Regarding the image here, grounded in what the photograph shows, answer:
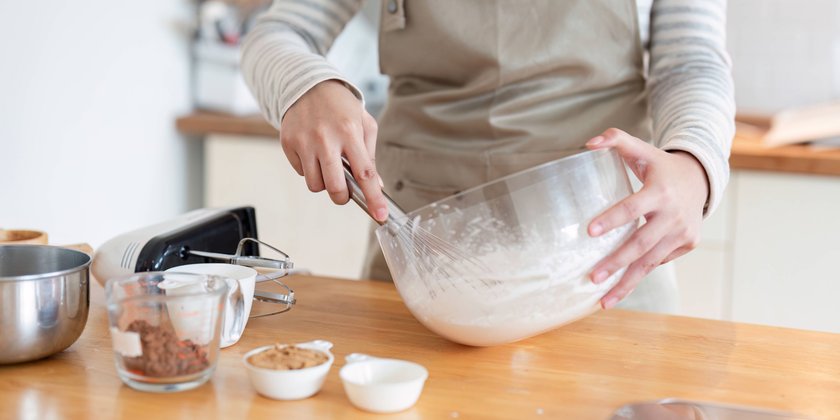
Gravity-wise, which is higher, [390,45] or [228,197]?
[390,45]

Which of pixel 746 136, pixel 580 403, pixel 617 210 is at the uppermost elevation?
pixel 746 136

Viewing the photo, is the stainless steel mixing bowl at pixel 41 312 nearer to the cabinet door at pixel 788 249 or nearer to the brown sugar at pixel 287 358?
the brown sugar at pixel 287 358

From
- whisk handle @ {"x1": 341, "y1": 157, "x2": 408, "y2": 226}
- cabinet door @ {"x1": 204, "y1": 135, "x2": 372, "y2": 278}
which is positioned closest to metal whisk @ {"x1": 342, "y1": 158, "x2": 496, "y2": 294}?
whisk handle @ {"x1": 341, "y1": 157, "x2": 408, "y2": 226}

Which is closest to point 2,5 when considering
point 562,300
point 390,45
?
point 390,45

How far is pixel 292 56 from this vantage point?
1.07m

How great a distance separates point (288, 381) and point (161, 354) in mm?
107

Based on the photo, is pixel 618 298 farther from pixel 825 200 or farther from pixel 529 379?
pixel 825 200

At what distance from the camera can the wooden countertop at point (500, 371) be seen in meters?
0.73

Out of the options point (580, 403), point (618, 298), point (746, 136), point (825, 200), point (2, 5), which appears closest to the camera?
point (580, 403)

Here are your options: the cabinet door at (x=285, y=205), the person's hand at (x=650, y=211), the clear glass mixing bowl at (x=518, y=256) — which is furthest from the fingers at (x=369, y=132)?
the cabinet door at (x=285, y=205)

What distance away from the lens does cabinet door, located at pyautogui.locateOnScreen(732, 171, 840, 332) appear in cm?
193

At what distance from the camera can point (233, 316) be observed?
2.84ft

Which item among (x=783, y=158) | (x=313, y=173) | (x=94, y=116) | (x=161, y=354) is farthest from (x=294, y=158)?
(x=783, y=158)

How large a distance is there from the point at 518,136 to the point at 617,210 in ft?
1.26
